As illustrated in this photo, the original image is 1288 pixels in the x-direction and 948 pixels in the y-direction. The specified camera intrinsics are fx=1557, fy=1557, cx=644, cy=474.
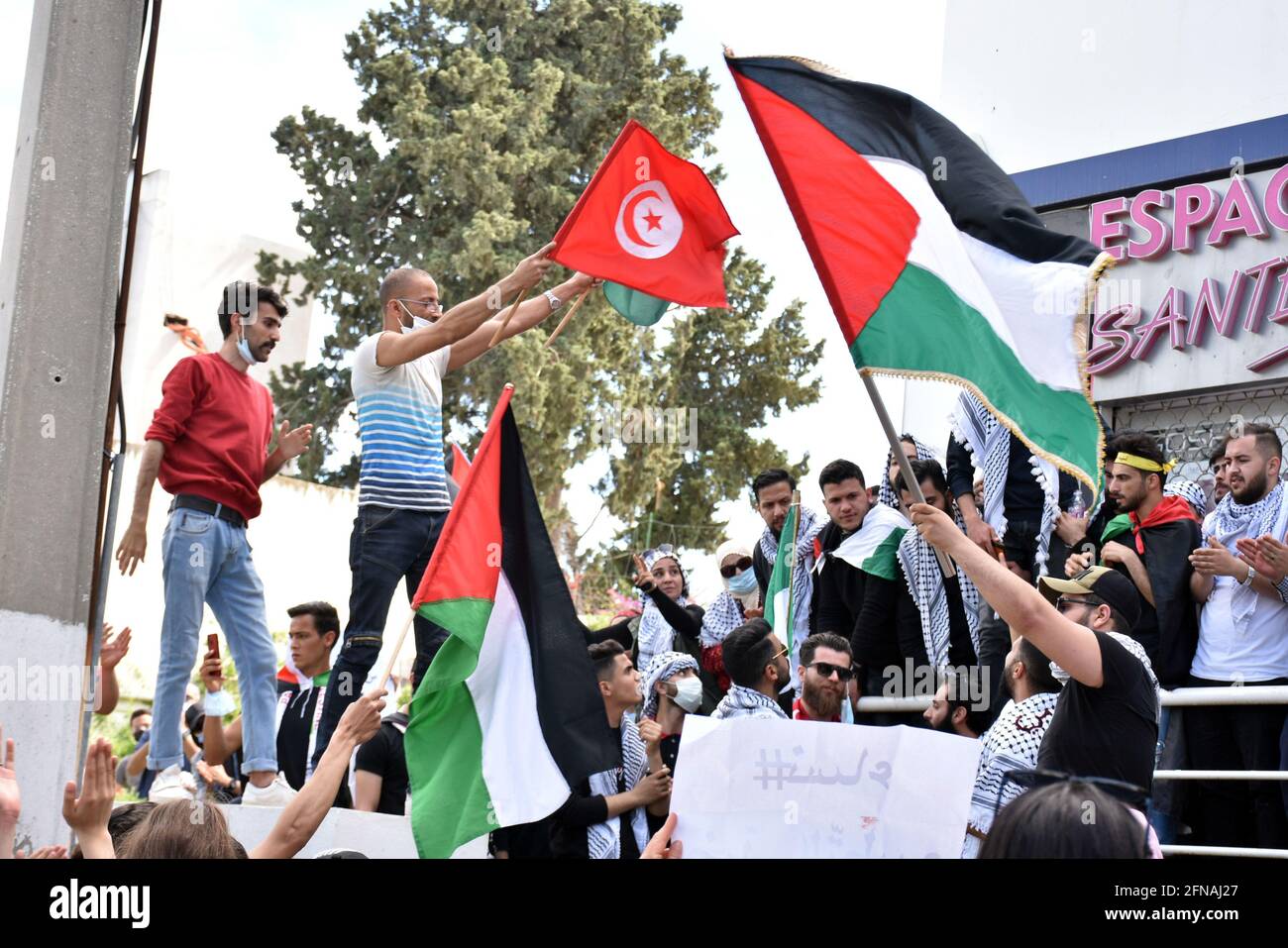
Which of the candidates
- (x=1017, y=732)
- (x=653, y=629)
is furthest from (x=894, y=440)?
(x=653, y=629)

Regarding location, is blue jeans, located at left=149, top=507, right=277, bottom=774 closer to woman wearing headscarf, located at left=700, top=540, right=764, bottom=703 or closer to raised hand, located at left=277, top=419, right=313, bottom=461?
raised hand, located at left=277, top=419, right=313, bottom=461

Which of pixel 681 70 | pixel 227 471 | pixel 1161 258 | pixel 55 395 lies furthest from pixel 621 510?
pixel 55 395

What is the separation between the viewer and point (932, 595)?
22.6 ft

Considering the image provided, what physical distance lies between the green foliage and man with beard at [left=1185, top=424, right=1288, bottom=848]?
1550cm

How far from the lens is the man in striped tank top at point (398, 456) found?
5.92 metres

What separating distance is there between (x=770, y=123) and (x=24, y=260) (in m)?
2.42

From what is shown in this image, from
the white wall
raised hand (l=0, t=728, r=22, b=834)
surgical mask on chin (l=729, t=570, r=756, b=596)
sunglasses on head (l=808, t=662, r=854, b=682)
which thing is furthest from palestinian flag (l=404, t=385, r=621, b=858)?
the white wall

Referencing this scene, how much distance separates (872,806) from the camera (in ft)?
14.1

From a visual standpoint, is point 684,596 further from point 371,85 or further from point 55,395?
point 371,85

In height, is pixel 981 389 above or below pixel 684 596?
→ above

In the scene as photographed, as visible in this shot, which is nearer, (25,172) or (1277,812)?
(25,172)

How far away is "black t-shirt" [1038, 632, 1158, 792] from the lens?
407 centimetres

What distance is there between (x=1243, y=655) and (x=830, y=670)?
169cm

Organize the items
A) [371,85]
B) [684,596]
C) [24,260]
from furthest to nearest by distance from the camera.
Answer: [371,85]
[684,596]
[24,260]
